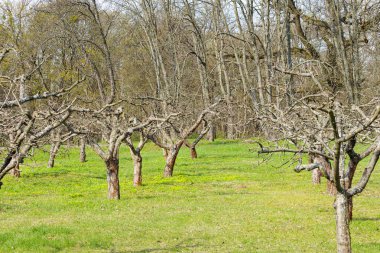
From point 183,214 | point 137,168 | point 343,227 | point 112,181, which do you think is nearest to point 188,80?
point 137,168

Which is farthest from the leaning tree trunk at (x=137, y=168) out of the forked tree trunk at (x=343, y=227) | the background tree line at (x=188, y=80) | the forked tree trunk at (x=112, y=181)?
the forked tree trunk at (x=343, y=227)

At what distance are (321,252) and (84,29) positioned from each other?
32.5 m

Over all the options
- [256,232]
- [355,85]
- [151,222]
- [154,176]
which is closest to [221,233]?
[256,232]

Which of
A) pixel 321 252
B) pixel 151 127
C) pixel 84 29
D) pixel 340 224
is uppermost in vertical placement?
pixel 84 29

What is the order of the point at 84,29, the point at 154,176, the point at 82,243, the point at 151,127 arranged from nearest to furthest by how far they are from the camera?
the point at 82,243 → the point at 151,127 → the point at 154,176 → the point at 84,29

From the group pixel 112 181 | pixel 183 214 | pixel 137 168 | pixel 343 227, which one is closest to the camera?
pixel 343 227

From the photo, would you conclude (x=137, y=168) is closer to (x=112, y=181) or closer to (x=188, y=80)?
(x=112, y=181)

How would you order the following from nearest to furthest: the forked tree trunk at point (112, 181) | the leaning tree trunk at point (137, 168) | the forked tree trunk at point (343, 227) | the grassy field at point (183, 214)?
1. the forked tree trunk at point (343, 227)
2. the grassy field at point (183, 214)
3. the forked tree trunk at point (112, 181)
4. the leaning tree trunk at point (137, 168)

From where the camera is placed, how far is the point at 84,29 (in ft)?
137

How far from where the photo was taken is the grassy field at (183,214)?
1320 cm

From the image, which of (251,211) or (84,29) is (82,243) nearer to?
(251,211)

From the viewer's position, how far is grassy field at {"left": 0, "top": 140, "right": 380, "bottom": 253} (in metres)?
13.2

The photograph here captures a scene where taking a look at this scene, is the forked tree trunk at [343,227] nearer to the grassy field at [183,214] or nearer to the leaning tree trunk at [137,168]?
the grassy field at [183,214]

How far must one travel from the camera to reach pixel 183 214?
17016 mm
